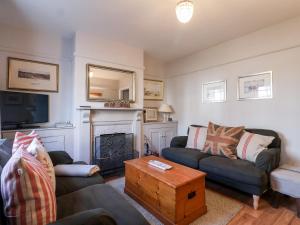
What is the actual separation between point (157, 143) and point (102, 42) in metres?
2.42

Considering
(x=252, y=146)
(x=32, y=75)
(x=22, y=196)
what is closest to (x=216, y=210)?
→ (x=252, y=146)

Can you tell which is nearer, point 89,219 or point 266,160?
point 89,219

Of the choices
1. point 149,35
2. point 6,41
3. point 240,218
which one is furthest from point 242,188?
point 6,41

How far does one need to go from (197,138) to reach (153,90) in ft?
5.99

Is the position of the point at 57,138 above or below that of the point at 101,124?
below

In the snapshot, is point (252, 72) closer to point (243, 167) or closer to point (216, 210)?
point (243, 167)

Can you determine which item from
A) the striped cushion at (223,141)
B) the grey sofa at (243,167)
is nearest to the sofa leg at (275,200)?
the grey sofa at (243,167)

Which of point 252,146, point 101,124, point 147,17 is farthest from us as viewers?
point 101,124

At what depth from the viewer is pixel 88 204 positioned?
130 cm

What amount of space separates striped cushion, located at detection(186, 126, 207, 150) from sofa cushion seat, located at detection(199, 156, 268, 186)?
0.49 m

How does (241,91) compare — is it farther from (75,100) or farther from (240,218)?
(75,100)

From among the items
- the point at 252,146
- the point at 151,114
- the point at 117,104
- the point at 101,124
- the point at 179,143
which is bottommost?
the point at 179,143

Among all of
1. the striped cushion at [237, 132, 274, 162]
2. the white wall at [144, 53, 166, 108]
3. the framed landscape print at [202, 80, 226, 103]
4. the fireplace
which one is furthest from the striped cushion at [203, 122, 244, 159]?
the white wall at [144, 53, 166, 108]

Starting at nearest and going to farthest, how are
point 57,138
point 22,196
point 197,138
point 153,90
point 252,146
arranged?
point 22,196
point 252,146
point 57,138
point 197,138
point 153,90
